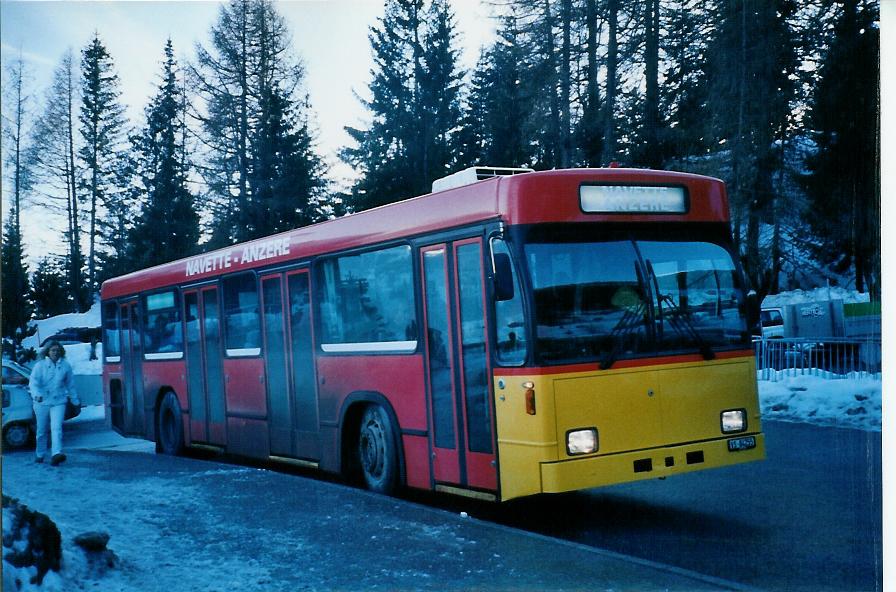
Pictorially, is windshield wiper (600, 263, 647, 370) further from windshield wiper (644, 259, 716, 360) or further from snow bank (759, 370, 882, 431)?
snow bank (759, 370, 882, 431)

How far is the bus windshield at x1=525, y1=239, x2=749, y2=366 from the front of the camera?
6680mm

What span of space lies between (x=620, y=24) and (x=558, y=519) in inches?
305

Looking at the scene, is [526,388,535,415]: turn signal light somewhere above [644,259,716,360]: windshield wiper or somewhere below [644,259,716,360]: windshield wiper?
below

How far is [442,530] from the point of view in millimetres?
6555

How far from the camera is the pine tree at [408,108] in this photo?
30.3ft

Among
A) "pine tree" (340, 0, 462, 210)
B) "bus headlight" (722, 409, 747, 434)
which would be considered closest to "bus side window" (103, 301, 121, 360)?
"pine tree" (340, 0, 462, 210)

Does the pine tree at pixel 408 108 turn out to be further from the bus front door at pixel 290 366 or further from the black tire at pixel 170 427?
the black tire at pixel 170 427

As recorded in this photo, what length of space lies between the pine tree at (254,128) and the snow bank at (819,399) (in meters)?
6.91

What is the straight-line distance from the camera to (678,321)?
7031mm

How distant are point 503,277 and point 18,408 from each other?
7.40m

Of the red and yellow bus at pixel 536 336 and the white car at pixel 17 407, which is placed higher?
the red and yellow bus at pixel 536 336

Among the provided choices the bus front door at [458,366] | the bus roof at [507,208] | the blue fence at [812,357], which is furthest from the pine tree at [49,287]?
the blue fence at [812,357]

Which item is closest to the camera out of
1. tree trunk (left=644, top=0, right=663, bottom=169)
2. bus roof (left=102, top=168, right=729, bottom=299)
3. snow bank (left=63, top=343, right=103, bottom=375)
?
bus roof (left=102, top=168, right=729, bottom=299)

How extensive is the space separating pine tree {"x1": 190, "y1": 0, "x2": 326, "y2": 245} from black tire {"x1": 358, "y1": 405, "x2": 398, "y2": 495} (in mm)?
2648
